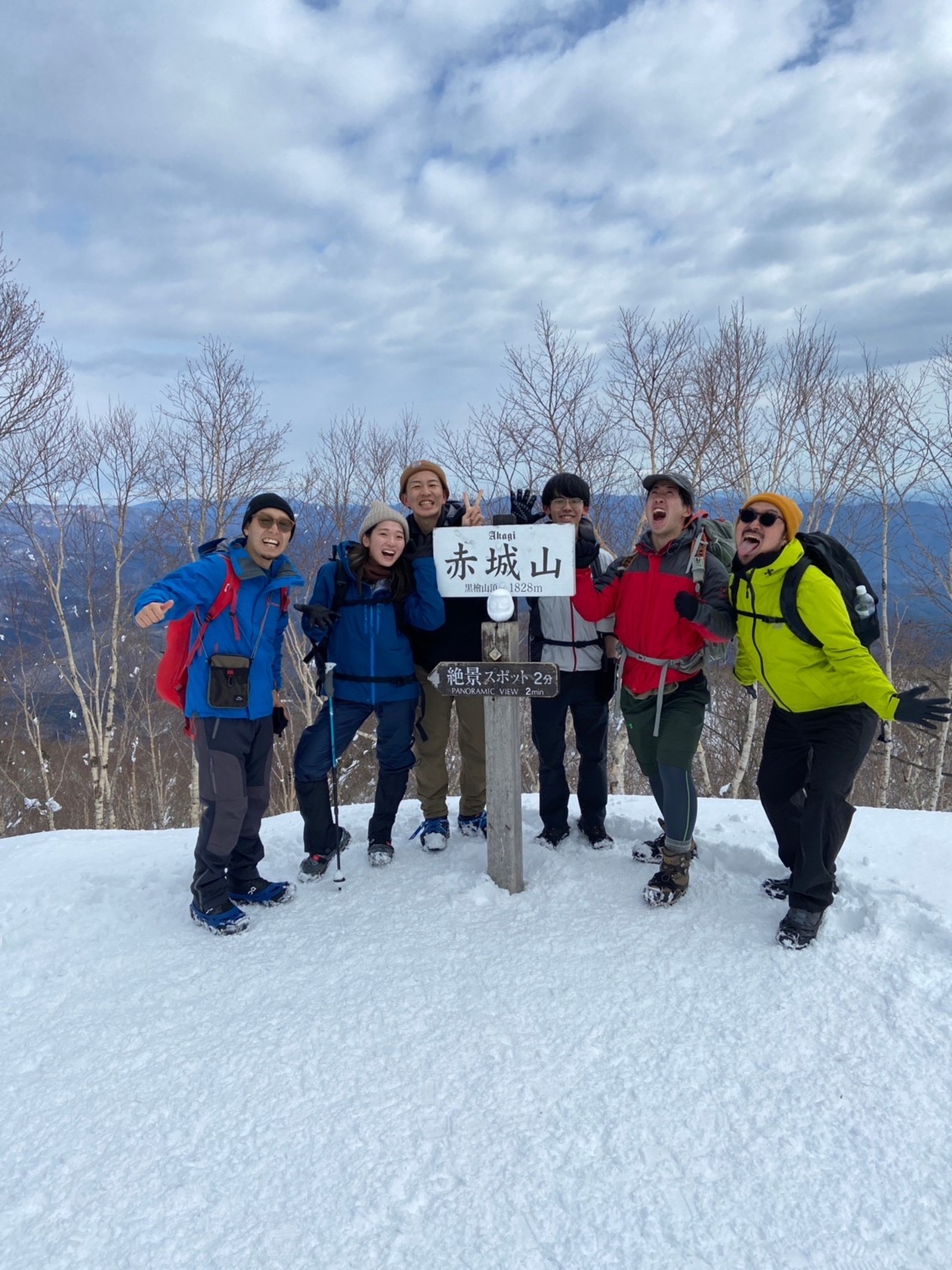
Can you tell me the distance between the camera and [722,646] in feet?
10.9

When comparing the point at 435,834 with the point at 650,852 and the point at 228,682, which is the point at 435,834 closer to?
the point at 650,852

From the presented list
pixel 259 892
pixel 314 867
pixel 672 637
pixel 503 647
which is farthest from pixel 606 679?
pixel 259 892

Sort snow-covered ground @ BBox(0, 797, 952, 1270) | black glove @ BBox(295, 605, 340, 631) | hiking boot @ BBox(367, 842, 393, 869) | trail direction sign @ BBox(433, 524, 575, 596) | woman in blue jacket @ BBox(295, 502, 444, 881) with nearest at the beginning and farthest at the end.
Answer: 1. snow-covered ground @ BBox(0, 797, 952, 1270)
2. trail direction sign @ BBox(433, 524, 575, 596)
3. black glove @ BBox(295, 605, 340, 631)
4. woman in blue jacket @ BBox(295, 502, 444, 881)
5. hiking boot @ BBox(367, 842, 393, 869)

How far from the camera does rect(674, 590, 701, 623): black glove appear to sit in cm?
321

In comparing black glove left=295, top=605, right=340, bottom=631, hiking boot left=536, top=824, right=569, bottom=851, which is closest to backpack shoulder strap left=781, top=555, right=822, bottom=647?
hiking boot left=536, top=824, right=569, bottom=851

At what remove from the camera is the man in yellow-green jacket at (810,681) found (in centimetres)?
286

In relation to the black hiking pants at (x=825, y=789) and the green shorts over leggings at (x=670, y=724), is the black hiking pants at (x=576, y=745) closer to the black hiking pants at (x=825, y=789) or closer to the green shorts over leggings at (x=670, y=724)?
the green shorts over leggings at (x=670, y=724)

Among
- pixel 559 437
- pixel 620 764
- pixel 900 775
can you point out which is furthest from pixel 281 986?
pixel 900 775

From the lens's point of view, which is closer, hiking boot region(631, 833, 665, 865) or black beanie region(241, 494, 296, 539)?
black beanie region(241, 494, 296, 539)

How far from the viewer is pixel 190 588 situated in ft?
10.4

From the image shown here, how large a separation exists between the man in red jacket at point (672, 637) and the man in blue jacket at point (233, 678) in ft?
5.81

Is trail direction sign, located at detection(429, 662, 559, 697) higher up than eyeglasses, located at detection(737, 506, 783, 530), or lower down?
lower down

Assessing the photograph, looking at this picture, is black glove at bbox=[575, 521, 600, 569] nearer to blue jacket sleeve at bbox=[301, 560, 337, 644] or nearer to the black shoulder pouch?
blue jacket sleeve at bbox=[301, 560, 337, 644]

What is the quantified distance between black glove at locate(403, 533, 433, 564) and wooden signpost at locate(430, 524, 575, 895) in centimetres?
18
